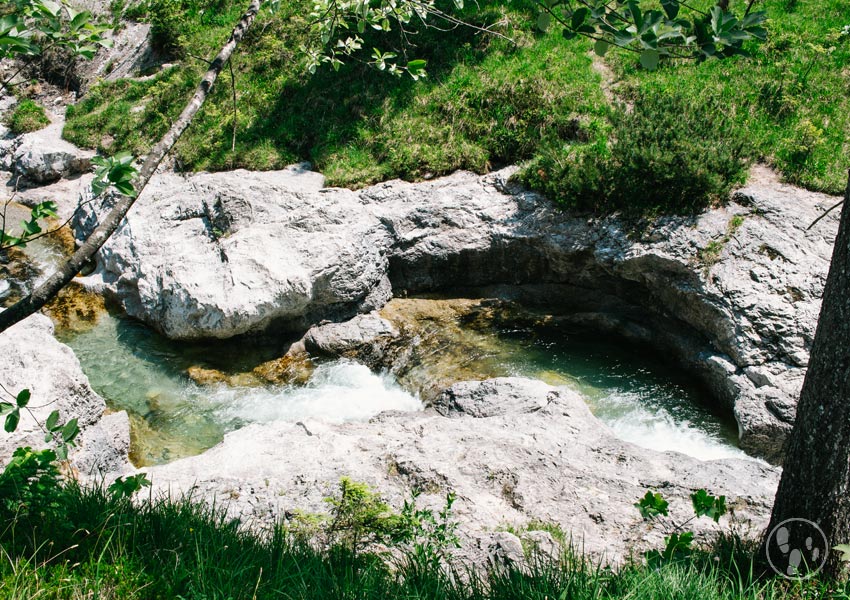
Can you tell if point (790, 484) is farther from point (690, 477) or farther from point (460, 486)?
point (460, 486)

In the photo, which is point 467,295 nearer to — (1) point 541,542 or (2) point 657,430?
(2) point 657,430

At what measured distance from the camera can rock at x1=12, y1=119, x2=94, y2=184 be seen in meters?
15.3

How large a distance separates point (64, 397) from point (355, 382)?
3867mm

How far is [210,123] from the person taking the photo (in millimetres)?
15070

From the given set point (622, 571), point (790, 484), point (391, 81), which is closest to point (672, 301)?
point (790, 484)

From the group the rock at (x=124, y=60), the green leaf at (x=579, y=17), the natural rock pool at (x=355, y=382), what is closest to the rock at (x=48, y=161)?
the rock at (x=124, y=60)

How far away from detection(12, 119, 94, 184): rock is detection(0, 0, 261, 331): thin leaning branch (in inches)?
498

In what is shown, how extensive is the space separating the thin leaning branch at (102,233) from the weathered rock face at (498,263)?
6299 millimetres

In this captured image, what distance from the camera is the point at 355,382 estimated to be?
10.0 meters

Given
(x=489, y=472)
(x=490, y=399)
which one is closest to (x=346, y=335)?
(x=490, y=399)

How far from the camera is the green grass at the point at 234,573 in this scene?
3.71 m

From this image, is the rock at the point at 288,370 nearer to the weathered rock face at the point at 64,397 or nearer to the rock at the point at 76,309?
the weathered rock face at the point at 64,397

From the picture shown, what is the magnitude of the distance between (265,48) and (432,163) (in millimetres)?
7018

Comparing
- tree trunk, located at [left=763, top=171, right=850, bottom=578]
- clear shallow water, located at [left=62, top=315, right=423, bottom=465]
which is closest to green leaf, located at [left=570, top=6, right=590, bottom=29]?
tree trunk, located at [left=763, top=171, right=850, bottom=578]
